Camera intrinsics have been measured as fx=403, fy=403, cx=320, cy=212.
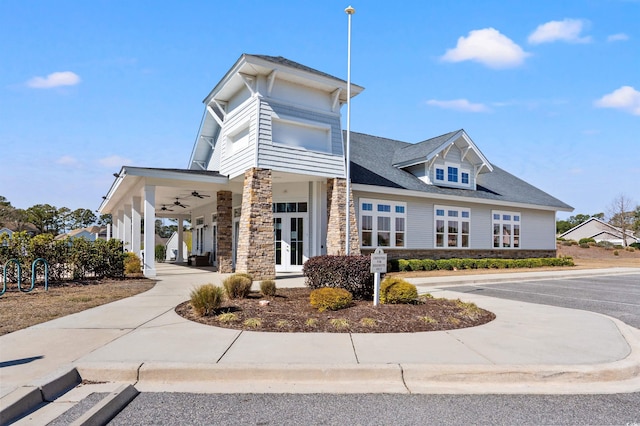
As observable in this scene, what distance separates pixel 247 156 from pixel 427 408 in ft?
41.8

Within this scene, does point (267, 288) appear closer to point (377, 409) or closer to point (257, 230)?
point (257, 230)

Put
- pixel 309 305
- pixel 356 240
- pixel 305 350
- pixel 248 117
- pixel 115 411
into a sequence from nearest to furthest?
pixel 115 411
pixel 305 350
pixel 309 305
pixel 248 117
pixel 356 240

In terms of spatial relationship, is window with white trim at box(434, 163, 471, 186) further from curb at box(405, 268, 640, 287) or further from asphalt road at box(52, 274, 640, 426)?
asphalt road at box(52, 274, 640, 426)

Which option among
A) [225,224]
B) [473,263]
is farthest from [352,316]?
[473,263]

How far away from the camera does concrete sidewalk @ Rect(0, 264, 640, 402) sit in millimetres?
4664

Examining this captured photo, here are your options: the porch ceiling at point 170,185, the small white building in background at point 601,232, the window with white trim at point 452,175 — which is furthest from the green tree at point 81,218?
the small white building in background at point 601,232

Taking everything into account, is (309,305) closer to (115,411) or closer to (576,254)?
(115,411)

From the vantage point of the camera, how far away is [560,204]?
90.9ft

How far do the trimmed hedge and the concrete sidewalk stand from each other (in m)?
12.3

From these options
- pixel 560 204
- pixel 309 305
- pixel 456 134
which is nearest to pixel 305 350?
pixel 309 305

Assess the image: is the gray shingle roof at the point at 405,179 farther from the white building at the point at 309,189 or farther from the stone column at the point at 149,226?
the stone column at the point at 149,226

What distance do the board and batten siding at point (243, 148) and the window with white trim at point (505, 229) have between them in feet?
52.9

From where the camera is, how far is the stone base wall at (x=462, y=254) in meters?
20.4

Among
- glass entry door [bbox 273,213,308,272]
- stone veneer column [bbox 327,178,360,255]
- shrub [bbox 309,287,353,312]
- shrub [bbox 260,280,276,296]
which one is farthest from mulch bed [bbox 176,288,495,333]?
glass entry door [bbox 273,213,308,272]
